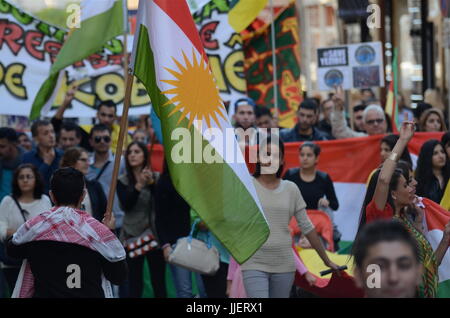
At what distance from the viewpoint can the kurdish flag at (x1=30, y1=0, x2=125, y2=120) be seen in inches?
355

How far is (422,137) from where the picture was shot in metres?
10.9

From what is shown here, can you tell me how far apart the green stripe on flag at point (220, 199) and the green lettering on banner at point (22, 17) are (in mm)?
5908

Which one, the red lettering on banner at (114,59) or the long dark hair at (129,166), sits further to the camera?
Answer: the red lettering on banner at (114,59)

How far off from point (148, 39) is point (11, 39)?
576 cm

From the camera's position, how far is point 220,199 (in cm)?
638

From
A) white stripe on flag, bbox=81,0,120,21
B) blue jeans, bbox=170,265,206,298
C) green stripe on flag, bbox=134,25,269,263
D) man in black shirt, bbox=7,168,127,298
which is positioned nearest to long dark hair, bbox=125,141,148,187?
blue jeans, bbox=170,265,206,298

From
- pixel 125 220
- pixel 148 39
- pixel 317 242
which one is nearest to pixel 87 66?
pixel 125 220

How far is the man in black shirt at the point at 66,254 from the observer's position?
6.14 metres

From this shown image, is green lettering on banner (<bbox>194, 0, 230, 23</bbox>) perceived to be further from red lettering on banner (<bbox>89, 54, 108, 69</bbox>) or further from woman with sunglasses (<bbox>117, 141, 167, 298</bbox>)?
woman with sunglasses (<bbox>117, 141, 167, 298</bbox>)

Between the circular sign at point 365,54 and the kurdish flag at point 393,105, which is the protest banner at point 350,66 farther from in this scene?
the kurdish flag at point 393,105

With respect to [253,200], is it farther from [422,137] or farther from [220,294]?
[422,137]

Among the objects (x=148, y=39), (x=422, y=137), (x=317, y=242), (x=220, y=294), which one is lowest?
(x=220, y=294)

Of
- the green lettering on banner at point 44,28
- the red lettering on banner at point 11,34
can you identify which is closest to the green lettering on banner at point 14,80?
the red lettering on banner at point 11,34

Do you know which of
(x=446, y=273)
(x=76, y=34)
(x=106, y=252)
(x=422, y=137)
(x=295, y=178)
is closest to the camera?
(x=106, y=252)
